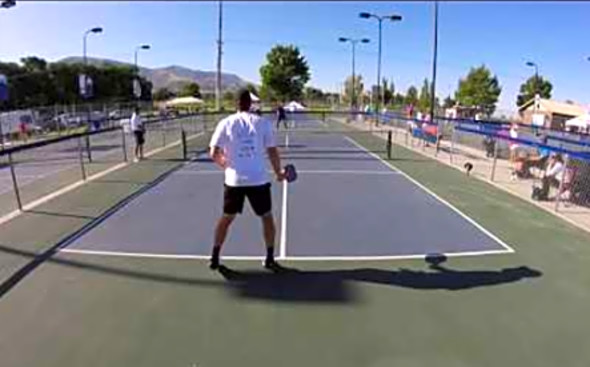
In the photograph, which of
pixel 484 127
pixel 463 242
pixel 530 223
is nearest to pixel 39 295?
pixel 463 242

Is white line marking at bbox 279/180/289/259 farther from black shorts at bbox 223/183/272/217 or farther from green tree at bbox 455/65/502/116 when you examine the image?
green tree at bbox 455/65/502/116

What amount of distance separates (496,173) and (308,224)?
32.0 feet

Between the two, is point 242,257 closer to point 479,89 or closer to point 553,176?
point 553,176

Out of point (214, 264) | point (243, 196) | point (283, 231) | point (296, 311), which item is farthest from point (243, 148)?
point (283, 231)

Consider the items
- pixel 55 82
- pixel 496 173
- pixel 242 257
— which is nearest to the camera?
pixel 242 257

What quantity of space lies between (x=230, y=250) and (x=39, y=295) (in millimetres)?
2474

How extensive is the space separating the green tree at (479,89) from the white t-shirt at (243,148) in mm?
88470

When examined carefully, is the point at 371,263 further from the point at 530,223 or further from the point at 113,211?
the point at 113,211

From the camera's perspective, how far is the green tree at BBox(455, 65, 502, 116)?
306ft

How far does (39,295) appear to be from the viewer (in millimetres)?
6066

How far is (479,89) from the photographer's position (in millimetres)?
94250

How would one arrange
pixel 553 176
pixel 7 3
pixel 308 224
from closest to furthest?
1. pixel 308 224
2. pixel 553 176
3. pixel 7 3

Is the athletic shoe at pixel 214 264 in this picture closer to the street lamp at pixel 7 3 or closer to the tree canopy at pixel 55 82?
the street lamp at pixel 7 3

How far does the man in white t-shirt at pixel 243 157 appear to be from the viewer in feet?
22.2
